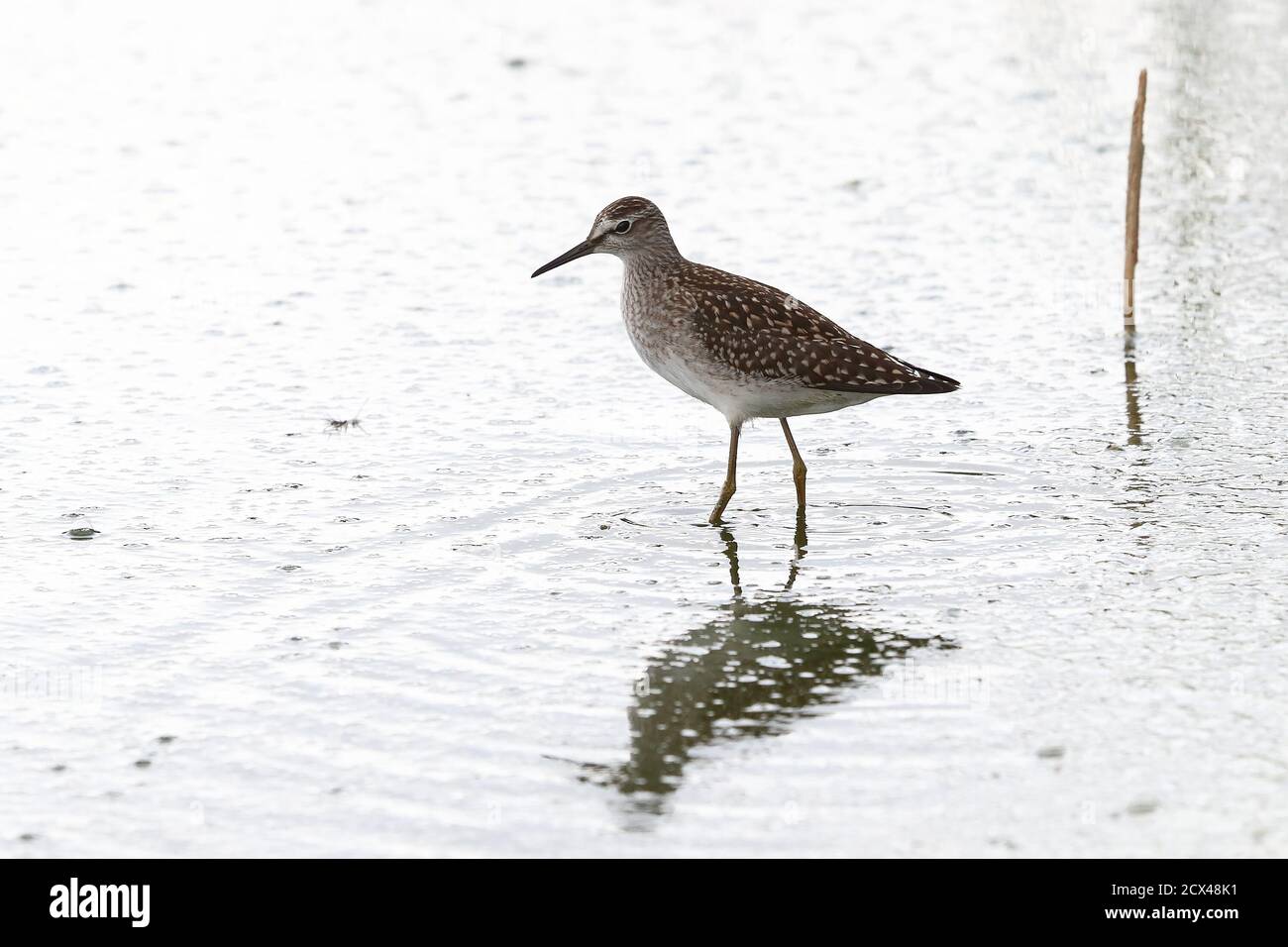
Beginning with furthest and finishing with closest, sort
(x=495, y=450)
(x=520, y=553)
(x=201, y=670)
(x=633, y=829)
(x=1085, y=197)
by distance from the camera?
(x=1085, y=197)
(x=495, y=450)
(x=520, y=553)
(x=201, y=670)
(x=633, y=829)

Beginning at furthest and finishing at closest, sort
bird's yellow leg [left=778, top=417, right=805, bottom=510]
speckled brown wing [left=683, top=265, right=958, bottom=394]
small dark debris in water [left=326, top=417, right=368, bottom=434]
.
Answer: small dark debris in water [left=326, top=417, right=368, bottom=434], bird's yellow leg [left=778, top=417, right=805, bottom=510], speckled brown wing [left=683, top=265, right=958, bottom=394]

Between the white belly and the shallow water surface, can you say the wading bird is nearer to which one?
the white belly

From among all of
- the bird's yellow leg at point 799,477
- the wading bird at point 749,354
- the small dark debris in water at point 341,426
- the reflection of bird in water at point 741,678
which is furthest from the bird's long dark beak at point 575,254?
the reflection of bird in water at point 741,678

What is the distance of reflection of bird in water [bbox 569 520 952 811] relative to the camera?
19.7ft

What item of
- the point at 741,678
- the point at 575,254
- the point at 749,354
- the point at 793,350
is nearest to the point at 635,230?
the point at 575,254

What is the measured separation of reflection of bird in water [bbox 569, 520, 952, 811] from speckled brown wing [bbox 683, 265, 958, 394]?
116cm

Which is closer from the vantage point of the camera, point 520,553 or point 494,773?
point 494,773

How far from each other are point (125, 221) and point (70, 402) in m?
3.54

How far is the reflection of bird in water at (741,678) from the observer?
6.01 meters

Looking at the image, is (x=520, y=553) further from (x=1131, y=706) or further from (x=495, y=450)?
(x=1131, y=706)

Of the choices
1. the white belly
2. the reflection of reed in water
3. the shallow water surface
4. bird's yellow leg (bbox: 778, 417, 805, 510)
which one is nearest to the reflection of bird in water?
the shallow water surface

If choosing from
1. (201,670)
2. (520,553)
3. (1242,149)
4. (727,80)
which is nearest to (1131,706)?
(520,553)

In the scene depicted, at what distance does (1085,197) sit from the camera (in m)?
12.9

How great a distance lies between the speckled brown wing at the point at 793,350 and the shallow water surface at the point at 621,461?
62 centimetres
